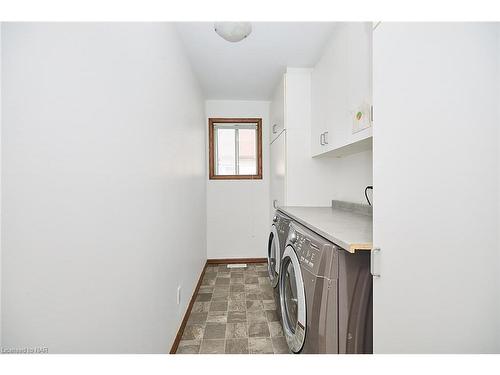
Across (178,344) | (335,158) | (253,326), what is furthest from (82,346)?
(335,158)

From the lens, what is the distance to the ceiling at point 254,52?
5.82 feet

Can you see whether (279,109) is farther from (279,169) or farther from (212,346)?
(212,346)

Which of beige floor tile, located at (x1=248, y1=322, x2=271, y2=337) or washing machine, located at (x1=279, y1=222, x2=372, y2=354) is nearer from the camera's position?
washing machine, located at (x1=279, y1=222, x2=372, y2=354)

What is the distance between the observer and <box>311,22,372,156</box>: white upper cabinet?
4.43 ft

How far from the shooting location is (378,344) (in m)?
0.84

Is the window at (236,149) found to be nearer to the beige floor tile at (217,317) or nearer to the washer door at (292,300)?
the beige floor tile at (217,317)

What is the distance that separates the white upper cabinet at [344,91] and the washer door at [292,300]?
0.85 meters

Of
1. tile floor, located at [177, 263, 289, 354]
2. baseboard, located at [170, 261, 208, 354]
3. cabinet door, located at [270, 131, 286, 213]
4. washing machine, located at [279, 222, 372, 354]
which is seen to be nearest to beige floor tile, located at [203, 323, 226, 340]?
tile floor, located at [177, 263, 289, 354]

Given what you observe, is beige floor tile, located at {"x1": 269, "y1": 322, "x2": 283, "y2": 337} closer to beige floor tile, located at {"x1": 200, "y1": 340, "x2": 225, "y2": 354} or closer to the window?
beige floor tile, located at {"x1": 200, "y1": 340, "x2": 225, "y2": 354}

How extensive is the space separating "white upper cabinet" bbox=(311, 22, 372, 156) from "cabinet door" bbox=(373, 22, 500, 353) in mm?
606

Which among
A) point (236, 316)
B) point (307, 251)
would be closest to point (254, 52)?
point (307, 251)

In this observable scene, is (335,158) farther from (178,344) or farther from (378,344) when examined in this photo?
(178,344)

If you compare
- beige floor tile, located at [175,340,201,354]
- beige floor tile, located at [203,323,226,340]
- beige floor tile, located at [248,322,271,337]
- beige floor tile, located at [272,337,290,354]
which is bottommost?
beige floor tile, located at [203,323,226,340]

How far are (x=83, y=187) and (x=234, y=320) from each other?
178 centimetres
